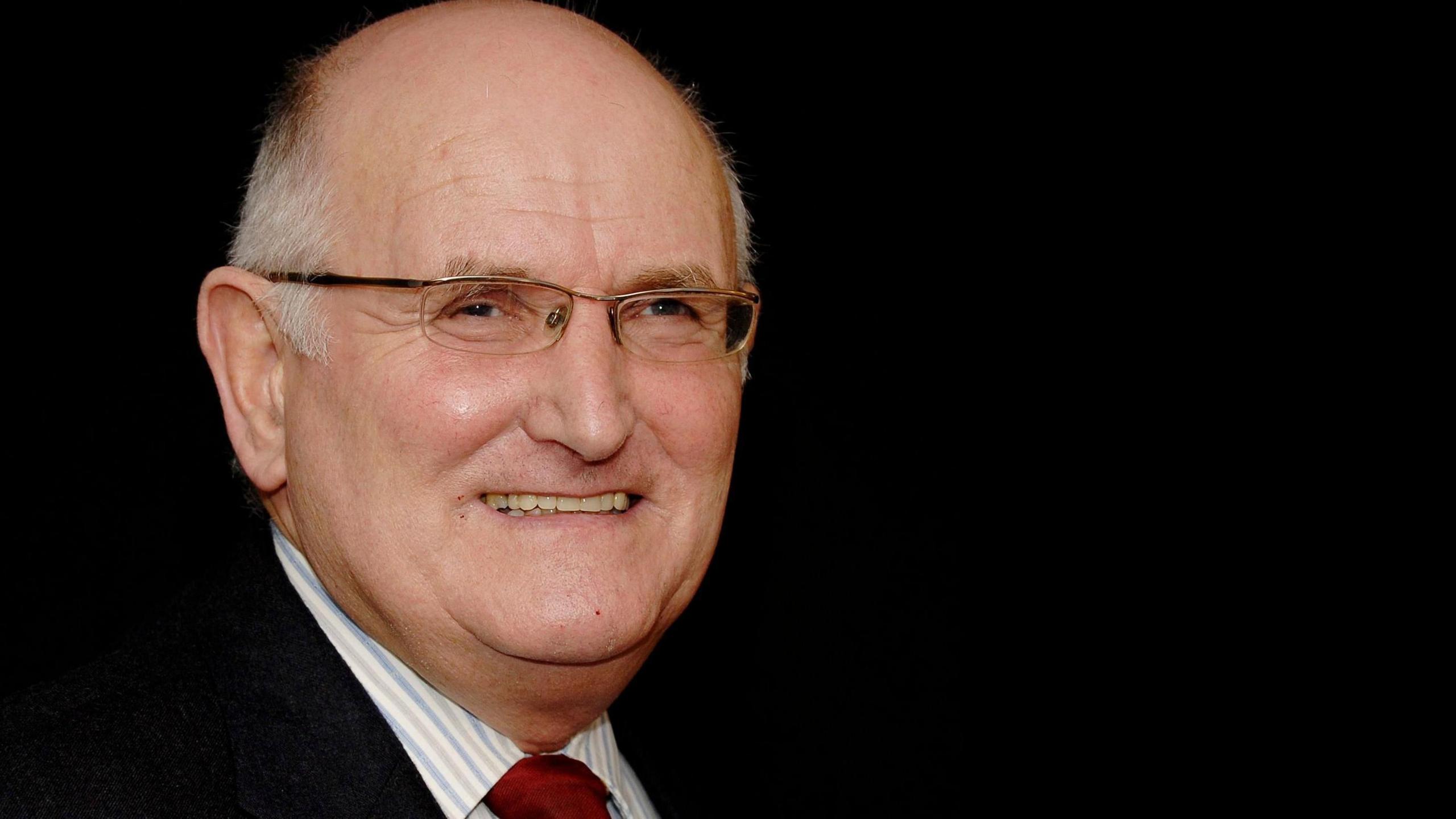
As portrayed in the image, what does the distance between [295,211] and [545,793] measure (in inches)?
36.7

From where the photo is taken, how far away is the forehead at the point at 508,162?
1.61m

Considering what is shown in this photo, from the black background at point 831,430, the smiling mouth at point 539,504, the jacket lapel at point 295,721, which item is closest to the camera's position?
the jacket lapel at point 295,721

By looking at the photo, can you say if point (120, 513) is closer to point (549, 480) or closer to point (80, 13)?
point (80, 13)

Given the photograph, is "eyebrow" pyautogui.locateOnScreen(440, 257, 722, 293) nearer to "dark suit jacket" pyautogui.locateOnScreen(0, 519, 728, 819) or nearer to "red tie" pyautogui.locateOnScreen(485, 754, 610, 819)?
"dark suit jacket" pyautogui.locateOnScreen(0, 519, 728, 819)

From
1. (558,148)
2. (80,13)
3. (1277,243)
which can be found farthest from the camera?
(1277,243)

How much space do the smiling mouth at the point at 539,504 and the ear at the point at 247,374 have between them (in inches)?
13.4

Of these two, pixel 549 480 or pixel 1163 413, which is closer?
pixel 549 480

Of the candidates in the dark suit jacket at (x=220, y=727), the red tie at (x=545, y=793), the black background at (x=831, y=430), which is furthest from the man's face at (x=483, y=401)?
the black background at (x=831, y=430)

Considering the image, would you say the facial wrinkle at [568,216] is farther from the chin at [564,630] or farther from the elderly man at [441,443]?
the chin at [564,630]

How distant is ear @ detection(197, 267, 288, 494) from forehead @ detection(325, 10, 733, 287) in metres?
0.20

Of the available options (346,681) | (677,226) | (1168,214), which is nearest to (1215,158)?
(1168,214)

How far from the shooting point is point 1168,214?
291cm

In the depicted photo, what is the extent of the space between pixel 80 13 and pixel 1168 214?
249cm

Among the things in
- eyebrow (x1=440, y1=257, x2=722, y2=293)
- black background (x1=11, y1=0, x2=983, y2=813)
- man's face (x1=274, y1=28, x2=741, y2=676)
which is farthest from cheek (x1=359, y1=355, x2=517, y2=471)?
black background (x1=11, y1=0, x2=983, y2=813)
